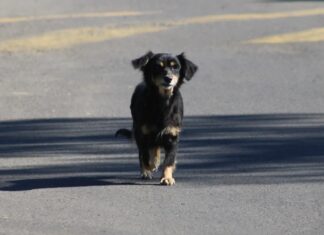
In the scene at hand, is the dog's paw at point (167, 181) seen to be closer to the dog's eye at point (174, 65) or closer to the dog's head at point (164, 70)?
the dog's head at point (164, 70)

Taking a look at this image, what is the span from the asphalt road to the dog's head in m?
0.85

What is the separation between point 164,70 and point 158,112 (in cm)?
39

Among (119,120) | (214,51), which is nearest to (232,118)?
A: (119,120)

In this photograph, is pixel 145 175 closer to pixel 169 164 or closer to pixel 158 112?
pixel 169 164

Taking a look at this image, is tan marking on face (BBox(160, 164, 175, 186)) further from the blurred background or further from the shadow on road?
the blurred background

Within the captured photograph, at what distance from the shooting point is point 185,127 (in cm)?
1393

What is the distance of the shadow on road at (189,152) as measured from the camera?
11.0 meters

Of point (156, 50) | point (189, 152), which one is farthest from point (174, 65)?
point (156, 50)

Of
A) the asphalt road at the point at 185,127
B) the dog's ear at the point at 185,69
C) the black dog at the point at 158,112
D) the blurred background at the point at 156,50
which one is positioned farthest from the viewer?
the blurred background at the point at 156,50

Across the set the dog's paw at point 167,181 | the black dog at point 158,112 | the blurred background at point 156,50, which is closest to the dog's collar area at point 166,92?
the black dog at point 158,112

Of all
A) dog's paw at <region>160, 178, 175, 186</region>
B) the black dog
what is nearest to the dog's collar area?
the black dog

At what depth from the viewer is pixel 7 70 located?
1895cm

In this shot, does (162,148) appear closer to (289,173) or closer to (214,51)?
(289,173)

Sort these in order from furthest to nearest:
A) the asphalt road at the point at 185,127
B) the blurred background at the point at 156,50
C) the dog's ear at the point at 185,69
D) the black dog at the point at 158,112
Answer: the blurred background at the point at 156,50, the dog's ear at the point at 185,69, the black dog at the point at 158,112, the asphalt road at the point at 185,127
